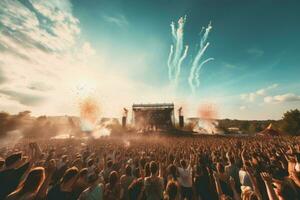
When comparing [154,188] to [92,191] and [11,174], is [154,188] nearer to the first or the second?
[92,191]

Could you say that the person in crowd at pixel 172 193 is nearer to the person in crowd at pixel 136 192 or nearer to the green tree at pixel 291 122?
the person in crowd at pixel 136 192

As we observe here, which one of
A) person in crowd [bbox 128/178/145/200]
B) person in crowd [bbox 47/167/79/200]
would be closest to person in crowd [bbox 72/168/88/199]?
person in crowd [bbox 47/167/79/200]

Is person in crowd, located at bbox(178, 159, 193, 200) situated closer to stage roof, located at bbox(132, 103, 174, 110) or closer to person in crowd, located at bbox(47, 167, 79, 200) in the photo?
person in crowd, located at bbox(47, 167, 79, 200)

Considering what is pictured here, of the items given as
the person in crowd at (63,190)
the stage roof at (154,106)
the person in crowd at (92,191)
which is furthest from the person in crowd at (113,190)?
the stage roof at (154,106)

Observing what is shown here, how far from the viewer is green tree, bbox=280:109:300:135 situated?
51.1 meters

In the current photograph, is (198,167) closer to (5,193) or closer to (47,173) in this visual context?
(47,173)

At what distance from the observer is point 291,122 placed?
171ft

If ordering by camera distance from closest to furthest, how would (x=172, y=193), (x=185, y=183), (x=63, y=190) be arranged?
(x=63, y=190) → (x=172, y=193) → (x=185, y=183)

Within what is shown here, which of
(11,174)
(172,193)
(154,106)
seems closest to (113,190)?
(172,193)

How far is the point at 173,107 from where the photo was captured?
58.3 m

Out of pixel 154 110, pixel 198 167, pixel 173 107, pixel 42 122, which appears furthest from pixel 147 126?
pixel 198 167

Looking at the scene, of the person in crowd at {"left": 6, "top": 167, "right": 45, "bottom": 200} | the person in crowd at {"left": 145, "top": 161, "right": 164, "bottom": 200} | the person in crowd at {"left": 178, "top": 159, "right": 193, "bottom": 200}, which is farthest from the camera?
the person in crowd at {"left": 178, "top": 159, "right": 193, "bottom": 200}

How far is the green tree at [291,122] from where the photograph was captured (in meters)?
51.1

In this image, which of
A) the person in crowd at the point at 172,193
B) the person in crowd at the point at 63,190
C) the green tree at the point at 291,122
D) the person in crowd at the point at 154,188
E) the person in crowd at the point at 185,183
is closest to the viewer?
the person in crowd at the point at 63,190
